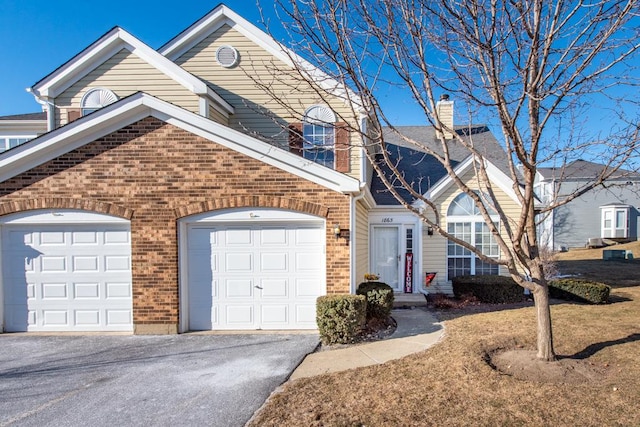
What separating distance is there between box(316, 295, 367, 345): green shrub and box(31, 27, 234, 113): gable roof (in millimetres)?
6806

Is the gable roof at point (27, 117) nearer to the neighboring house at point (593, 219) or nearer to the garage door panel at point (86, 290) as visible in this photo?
the garage door panel at point (86, 290)

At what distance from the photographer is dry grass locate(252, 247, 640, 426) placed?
3816 millimetres

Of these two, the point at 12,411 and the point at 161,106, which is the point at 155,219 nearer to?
the point at 161,106

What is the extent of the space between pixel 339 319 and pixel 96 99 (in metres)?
9.43

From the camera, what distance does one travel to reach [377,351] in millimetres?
6141

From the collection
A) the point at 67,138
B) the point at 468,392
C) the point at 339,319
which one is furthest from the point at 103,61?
the point at 468,392

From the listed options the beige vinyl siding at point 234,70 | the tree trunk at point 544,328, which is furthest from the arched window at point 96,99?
the tree trunk at point 544,328

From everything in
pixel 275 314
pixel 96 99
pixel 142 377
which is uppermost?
pixel 96 99

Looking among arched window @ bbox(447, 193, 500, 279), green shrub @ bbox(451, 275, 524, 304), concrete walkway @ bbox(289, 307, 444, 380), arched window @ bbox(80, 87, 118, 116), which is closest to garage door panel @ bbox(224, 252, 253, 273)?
concrete walkway @ bbox(289, 307, 444, 380)

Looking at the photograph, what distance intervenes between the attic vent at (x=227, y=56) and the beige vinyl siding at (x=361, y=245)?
238 inches

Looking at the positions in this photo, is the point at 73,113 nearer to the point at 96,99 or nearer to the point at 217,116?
the point at 96,99

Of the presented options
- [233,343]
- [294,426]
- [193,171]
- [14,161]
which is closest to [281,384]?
[294,426]

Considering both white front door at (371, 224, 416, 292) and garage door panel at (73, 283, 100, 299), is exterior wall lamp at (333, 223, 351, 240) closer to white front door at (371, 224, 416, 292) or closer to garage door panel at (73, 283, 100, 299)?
white front door at (371, 224, 416, 292)

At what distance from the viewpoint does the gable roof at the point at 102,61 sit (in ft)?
32.9
